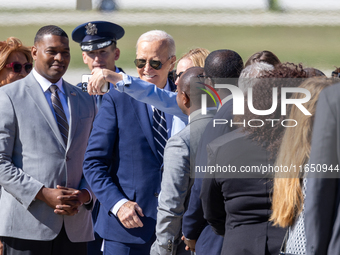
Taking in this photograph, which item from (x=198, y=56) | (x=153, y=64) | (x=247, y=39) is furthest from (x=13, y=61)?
(x=247, y=39)

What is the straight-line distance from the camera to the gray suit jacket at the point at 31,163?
→ 99.3 inches

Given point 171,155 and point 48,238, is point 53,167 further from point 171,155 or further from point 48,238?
point 171,155

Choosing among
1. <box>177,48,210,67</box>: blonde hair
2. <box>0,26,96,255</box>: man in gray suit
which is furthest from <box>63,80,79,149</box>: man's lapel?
<box>177,48,210,67</box>: blonde hair

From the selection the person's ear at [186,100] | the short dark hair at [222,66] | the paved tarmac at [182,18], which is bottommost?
the person's ear at [186,100]

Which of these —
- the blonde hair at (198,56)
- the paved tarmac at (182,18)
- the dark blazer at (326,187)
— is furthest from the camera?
the paved tarmac at (182,18)

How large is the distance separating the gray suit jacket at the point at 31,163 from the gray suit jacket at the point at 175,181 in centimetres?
66

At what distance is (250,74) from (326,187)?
34.9 inches

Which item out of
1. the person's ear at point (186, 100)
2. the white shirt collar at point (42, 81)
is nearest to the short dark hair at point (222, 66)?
the person's ear at point (186, 100)

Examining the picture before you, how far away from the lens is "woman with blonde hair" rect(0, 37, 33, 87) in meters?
3.45

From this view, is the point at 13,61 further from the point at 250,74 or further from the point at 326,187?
the point at 326,187

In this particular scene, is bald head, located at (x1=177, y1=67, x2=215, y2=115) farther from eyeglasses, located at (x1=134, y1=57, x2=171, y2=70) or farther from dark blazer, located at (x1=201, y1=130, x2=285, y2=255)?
eyeglasses, located at (x1=134, y1=57, x2=171, y2=70)

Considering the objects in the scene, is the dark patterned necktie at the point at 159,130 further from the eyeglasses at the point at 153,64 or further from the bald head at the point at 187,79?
the eyeglasses at the point at 153,64

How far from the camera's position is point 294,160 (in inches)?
63.9

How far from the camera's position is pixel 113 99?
264cm
